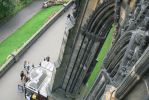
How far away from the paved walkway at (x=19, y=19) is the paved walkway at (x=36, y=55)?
3.32 metres

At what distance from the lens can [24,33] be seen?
33.1 m

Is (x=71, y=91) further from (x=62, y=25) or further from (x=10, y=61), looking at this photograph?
(x=62, y=25)

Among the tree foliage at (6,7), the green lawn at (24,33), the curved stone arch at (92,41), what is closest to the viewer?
the curved stone arch at (92,41)

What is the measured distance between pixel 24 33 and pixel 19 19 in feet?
11.2

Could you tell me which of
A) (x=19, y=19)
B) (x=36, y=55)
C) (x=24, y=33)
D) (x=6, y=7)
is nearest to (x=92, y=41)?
(x=36, y=55)

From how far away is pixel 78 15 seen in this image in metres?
15.6

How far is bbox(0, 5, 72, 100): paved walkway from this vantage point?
→ 2491 cm

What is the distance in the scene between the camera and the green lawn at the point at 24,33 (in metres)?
30.0

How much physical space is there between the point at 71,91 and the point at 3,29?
1595cm

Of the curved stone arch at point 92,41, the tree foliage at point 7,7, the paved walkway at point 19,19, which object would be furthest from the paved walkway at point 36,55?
the curved stone arch at point 92,41

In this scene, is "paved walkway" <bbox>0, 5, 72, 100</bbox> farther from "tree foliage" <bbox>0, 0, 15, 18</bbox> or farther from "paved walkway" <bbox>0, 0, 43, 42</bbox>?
"tree foliage" <bbox>0, 0, 15, 18</bbox>

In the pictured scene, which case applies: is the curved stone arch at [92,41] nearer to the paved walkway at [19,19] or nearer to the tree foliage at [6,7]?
the paved walkway at [19,19]

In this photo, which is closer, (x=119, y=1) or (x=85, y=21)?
(x=119, y=1)

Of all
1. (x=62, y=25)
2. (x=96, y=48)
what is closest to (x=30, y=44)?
(x=62, y=25)
